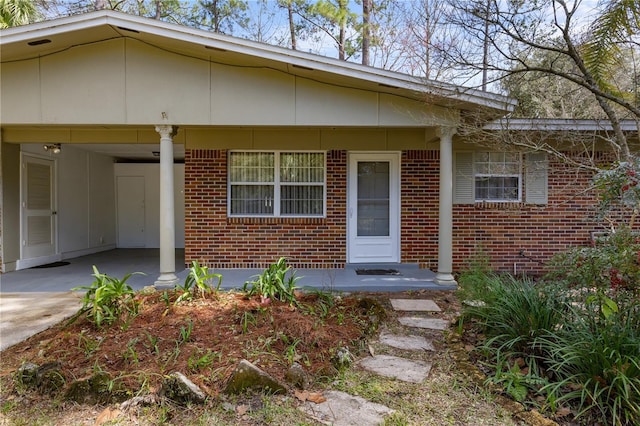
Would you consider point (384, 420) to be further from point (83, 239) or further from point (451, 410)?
point (83, 239)

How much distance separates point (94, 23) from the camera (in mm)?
5219

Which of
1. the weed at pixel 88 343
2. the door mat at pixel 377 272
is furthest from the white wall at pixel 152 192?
the weed at pixel 88 343

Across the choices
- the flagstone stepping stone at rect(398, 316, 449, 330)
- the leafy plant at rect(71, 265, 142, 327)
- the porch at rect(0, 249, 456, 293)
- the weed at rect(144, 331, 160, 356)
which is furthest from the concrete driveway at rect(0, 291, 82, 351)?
the flagstone stepping stone at rect(398, 316, 449, 330)

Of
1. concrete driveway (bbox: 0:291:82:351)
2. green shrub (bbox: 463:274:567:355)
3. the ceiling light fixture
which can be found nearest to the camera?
green shrub (bbox: 463:274:567:355)

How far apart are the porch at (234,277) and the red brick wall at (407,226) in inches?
14.8

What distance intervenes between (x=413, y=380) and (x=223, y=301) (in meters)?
2.22

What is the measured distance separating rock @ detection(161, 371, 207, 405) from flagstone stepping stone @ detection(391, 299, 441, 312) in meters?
2.88

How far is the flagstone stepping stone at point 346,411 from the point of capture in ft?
7.82

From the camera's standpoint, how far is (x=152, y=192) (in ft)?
35.0

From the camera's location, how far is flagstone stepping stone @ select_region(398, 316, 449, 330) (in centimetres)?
420

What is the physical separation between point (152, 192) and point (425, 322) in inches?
349

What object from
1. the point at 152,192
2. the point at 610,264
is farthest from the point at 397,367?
the point at 152,192

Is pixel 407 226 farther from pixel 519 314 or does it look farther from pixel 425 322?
pixel 519 314

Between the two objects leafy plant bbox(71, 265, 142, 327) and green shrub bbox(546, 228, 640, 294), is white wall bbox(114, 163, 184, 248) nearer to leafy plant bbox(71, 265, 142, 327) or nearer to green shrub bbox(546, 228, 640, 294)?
leafy plant bbox(71, 265, 142, 327)
